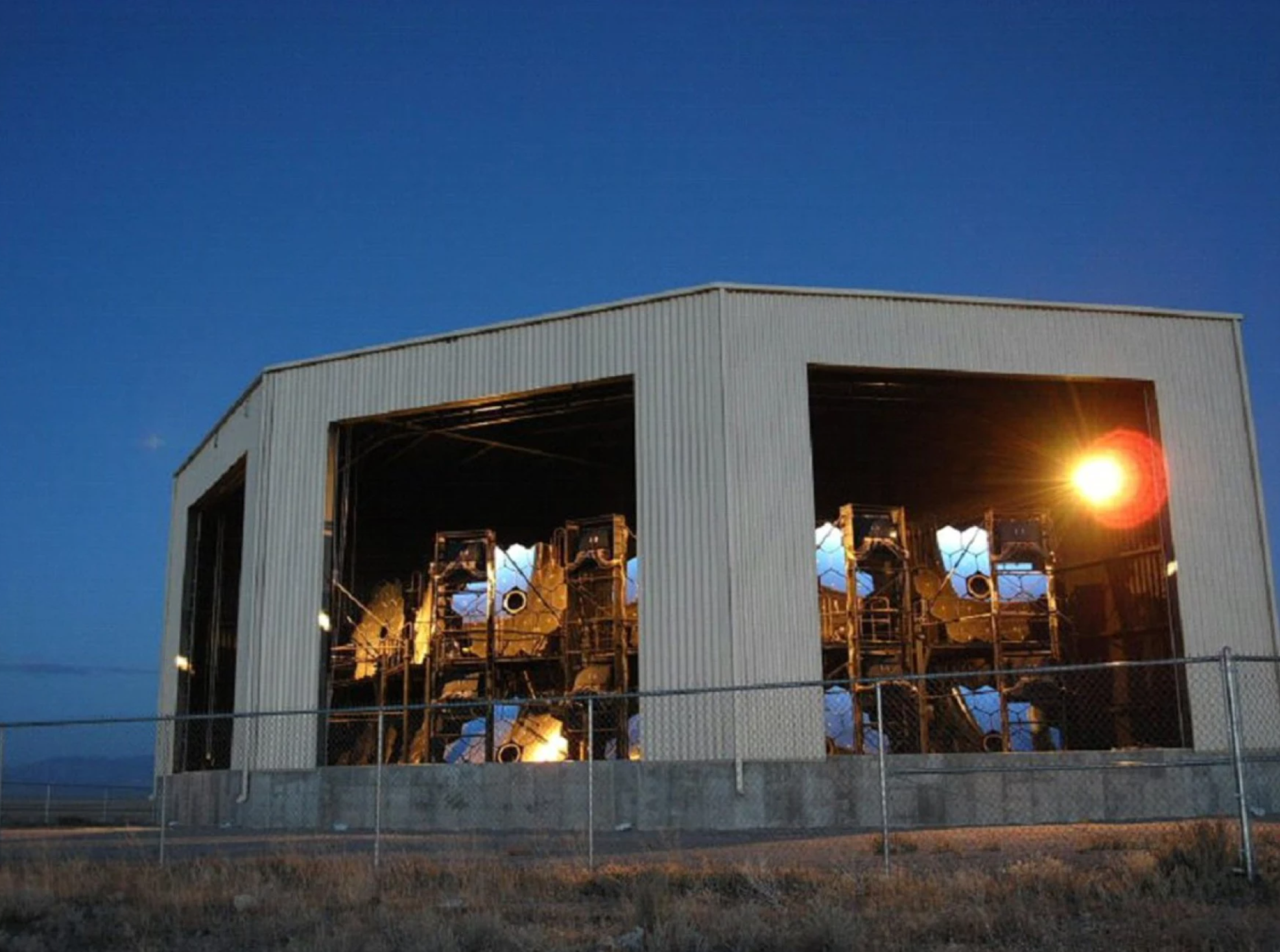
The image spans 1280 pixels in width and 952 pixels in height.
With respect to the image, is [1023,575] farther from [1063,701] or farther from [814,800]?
[814,800]

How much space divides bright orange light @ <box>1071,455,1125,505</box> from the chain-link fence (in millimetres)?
4054

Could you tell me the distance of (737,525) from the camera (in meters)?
25.8

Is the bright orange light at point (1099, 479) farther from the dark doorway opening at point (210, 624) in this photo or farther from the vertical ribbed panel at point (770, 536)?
the dark doorway opening at point (210, 624)

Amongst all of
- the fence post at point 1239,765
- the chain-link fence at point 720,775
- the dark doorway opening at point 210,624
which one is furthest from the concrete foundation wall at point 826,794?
the dark doorway opening at point 210,624

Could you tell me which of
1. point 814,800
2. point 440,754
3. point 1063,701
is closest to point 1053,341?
point 1063,701

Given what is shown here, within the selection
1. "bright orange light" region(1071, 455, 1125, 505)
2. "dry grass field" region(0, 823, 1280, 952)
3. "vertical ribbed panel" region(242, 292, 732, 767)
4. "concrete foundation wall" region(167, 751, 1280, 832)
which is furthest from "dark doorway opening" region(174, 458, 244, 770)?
"dry grass field" region(0, 823, 1280, 952)

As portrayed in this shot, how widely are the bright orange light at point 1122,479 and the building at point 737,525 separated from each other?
5.6 inches

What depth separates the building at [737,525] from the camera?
2594 cm

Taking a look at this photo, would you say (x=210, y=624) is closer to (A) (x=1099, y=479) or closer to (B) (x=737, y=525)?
(B) (x=737, y=525)

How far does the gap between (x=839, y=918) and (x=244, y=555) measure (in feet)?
73.4

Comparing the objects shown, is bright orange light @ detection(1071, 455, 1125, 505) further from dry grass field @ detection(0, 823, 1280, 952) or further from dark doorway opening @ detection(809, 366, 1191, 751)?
dry grass field @ detection(0, 823, 1280, 952)

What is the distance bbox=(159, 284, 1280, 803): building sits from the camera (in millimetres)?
25938

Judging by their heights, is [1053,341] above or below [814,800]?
above

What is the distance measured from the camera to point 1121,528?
108ft
